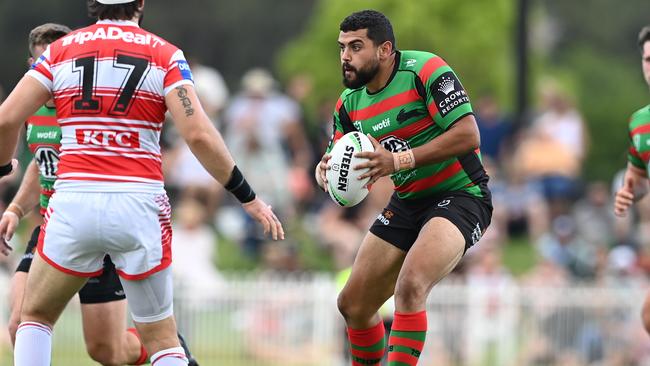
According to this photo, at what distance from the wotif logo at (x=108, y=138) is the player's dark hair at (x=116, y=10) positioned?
647 millimetres

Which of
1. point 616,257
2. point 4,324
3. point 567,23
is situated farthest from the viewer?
point 567,23

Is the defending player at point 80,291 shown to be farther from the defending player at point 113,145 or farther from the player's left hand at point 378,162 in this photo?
the player's left hand at point 378,162

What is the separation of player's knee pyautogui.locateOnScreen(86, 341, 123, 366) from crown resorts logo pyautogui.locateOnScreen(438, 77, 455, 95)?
2697 mm

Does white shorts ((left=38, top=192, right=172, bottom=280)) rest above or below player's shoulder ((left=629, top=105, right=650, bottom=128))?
below

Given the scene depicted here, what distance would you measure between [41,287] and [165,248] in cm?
72

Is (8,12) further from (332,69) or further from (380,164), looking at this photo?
(380,164)

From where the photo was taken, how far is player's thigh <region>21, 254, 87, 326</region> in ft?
23.7

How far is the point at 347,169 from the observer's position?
26.5 ft

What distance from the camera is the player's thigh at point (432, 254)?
788 cm

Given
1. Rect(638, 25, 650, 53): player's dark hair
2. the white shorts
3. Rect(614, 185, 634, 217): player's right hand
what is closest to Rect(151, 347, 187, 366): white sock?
the white shorts

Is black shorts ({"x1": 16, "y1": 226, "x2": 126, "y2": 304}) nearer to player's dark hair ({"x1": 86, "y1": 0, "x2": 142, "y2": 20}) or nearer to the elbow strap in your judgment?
Answer: the elbow strap

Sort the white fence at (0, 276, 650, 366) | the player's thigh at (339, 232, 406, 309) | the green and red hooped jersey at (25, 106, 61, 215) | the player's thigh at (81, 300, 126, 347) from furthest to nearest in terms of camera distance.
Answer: the white fence at (0, 276, 650, 366), the player's thigh at (81, 300, 126, 347), the player's thigh at (339, 232, 406, 309), the green and red hooped jersey at (25, 106, 61, 215)

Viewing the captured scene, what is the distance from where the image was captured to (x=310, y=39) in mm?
30969

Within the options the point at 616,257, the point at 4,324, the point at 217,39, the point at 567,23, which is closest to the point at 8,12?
the point at 217,39
